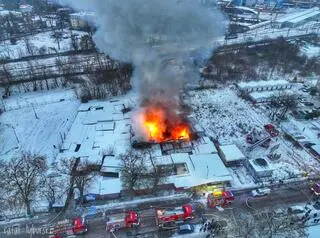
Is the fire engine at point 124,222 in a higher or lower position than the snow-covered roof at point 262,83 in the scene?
lower

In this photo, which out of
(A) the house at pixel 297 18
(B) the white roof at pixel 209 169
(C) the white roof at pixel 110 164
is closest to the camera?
(B) the white roof at pixel 209 169

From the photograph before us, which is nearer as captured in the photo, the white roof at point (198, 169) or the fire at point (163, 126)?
the white roof at point (198, 169)

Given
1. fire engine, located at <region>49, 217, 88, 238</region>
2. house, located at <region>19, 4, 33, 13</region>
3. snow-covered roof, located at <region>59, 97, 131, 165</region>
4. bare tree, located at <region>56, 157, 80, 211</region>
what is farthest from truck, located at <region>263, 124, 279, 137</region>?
house, located at <region>19, 4, 33, 13</region>

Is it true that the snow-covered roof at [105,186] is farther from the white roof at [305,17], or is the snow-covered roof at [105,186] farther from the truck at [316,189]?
the white roof at [305,17]

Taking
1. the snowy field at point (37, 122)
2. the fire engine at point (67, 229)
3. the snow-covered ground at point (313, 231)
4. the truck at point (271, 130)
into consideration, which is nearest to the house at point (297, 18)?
the truck at point (271, 130)

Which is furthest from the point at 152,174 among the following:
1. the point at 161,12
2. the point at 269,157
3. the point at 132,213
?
the point at 161,12

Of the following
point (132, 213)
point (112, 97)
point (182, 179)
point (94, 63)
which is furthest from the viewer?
point (94, 63)

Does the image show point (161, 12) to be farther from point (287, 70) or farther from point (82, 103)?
point (287, 70)
